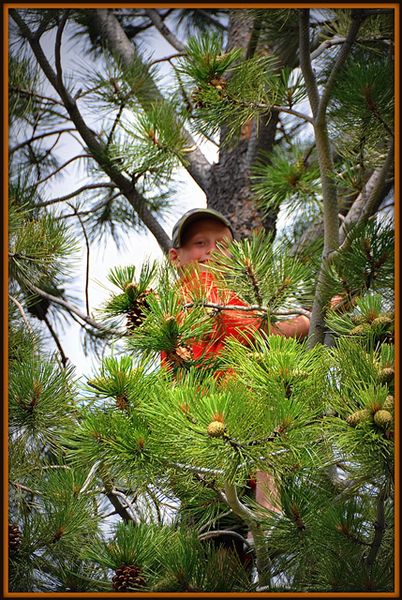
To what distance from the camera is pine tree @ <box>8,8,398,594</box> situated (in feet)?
4.59

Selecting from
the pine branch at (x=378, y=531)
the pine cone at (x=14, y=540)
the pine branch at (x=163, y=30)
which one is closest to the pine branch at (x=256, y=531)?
the pine branch at (x=378, y=531)

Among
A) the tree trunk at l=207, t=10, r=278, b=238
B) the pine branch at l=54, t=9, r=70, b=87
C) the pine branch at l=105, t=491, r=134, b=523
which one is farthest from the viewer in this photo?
the tree trunk at l=207, t=10, r=278, b=238

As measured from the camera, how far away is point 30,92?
2.65m

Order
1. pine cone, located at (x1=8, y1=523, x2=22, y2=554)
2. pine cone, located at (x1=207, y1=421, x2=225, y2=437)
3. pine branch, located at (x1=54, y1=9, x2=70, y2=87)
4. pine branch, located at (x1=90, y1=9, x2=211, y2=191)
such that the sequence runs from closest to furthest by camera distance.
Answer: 1. pine cone, located at (x1=207, y1=421, x2=225, y2=437)
2. pine cone, located at (x1=8, y1=523, x2=22, y2=554)
3. pine branch, located at (x1=54, y1=9, x2=70, y2=87)
4. pine branch, located at (x1=90, y1=9, x2=211, y2=191)

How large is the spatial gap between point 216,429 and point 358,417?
7.0 inches

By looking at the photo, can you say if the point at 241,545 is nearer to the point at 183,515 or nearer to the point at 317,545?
the point at 183,515

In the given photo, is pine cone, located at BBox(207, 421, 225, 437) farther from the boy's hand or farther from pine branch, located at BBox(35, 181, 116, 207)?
pine branch, located at BBox(35, 181, 116, 207)

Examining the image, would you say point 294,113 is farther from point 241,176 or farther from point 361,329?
point 241,176

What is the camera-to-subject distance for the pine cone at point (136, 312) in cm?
166

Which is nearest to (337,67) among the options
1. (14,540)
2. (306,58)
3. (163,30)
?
(306,58)

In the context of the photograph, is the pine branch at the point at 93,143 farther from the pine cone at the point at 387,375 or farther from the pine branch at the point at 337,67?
the pine cone at the point at 387,375

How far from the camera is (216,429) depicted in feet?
4.36

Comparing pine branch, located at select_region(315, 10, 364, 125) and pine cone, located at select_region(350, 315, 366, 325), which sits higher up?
pine branch, located at select_region(315, 10, 364, 125)

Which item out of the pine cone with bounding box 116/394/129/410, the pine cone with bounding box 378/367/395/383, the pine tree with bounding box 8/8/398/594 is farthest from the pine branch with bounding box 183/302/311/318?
the pine cone with bounding box 378/367/395/383
